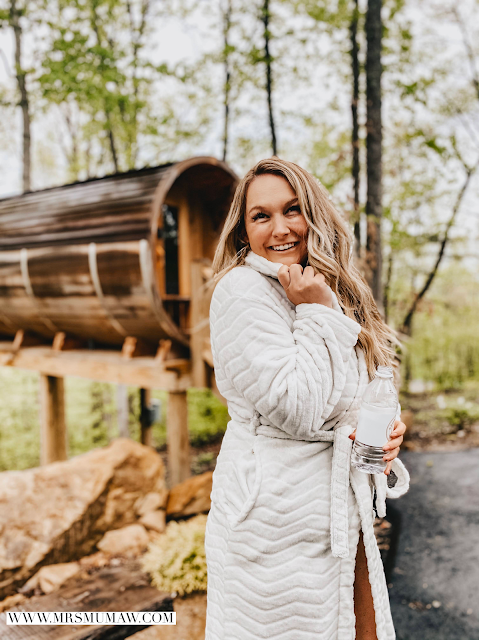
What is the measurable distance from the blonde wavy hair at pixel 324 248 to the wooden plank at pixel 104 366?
4.26m

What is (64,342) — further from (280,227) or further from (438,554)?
(280,227)

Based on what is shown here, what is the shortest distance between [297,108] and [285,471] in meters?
Result: 10.3

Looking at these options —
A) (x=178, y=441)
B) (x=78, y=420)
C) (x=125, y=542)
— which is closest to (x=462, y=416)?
(x=178, y=441)

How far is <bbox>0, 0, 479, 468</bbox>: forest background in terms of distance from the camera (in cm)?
806

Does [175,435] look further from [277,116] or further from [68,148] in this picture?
[68,148]

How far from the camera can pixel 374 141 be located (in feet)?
18.1

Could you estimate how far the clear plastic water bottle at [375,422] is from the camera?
1325mm

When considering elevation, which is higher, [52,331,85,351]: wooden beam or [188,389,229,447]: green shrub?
[52,331,85,351]: wooden beam

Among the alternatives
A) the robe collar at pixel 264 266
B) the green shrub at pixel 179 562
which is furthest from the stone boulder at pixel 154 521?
the robe collar at pixel 264 266

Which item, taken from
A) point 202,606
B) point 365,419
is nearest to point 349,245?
point 365,419

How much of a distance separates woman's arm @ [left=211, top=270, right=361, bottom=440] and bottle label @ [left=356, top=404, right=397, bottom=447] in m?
0.10

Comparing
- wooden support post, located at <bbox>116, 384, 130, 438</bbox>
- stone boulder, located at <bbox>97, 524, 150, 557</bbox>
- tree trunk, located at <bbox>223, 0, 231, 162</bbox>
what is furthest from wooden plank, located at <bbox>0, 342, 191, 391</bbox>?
tree trunk, located at <bbox>223, 0, 231, 162</bbox>

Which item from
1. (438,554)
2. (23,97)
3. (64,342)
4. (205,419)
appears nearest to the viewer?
(438,554)

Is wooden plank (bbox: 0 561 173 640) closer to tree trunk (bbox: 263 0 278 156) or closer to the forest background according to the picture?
the forest background
